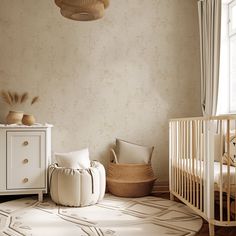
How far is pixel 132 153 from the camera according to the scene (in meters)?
3.54

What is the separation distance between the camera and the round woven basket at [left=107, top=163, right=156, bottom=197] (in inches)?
131

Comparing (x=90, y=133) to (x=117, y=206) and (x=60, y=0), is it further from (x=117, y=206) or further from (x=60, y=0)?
(x=60, y=0)

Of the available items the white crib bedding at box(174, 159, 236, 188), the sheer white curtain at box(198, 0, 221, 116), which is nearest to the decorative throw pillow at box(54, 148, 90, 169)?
the white crib bedding at box(174, 159, 236, 188)

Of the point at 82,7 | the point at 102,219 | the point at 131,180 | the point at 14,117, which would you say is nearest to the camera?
the point at 82,7

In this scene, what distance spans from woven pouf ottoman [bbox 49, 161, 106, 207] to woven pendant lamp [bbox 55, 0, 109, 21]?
4.48 feet

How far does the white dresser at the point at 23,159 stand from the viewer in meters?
3.10

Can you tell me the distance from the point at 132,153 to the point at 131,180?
1.05 feet

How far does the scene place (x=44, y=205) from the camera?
3041 millimetres

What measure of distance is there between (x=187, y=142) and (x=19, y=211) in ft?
5.06

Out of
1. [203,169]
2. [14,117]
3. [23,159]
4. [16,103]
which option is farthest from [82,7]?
[16,103]

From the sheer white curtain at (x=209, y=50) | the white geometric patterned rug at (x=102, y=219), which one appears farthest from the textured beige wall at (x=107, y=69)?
the white geometric patterned rug at (x=102, y=219)

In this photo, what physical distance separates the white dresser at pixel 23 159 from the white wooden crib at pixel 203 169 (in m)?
1.25

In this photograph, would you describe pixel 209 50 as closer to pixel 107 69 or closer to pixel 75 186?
pixel 107 69

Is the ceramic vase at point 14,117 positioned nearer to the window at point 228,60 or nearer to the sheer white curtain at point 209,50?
the sheer white curtain at point 209,50
